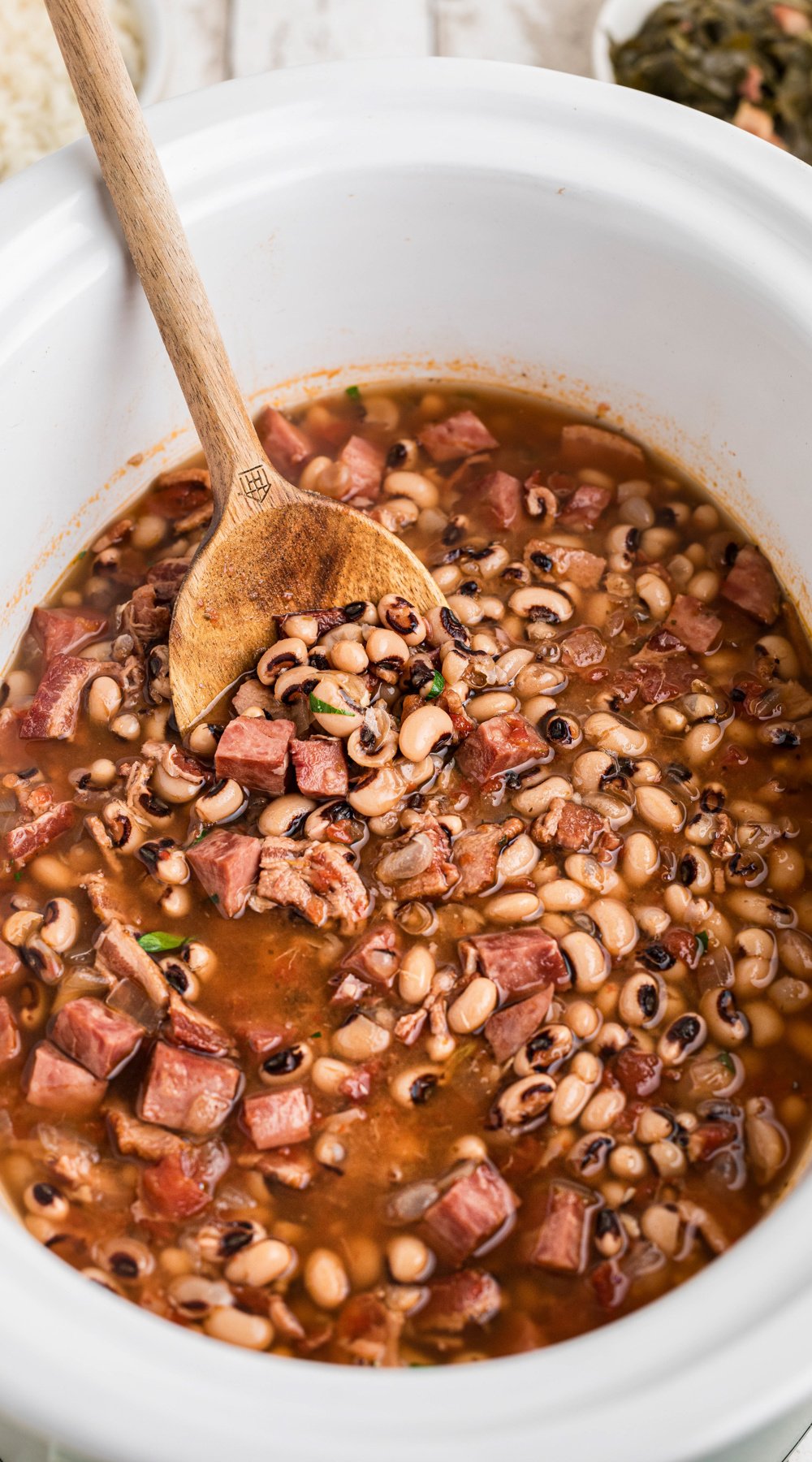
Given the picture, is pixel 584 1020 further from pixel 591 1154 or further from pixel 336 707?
pixel 336 707

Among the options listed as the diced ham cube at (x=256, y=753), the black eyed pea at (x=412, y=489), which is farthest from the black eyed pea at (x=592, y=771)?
the black eyed pea at (x=412, y=489)

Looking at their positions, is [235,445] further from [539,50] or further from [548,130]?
[539,50]

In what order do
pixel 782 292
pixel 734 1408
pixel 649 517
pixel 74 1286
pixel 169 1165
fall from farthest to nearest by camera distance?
pixel 649 517 → pixel 782 292 → pixel 169 1165 → pixel 74 1286 → pixel 734 1408

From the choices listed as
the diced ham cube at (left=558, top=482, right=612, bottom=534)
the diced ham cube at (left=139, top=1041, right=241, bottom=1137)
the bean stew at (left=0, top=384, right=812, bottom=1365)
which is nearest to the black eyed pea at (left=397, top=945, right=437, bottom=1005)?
the bean stew at (left=0, top=384, right=812, bottom=1365)

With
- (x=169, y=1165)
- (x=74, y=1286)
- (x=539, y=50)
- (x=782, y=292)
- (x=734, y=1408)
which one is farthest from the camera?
(x=539, y=50)

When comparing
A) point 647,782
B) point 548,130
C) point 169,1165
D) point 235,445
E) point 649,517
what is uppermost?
point 548,130

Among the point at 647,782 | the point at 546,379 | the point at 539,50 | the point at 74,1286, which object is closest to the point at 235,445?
the point at 546,379

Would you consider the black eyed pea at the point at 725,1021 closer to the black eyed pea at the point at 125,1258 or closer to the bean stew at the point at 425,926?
the bean stew at the point at 425,926
